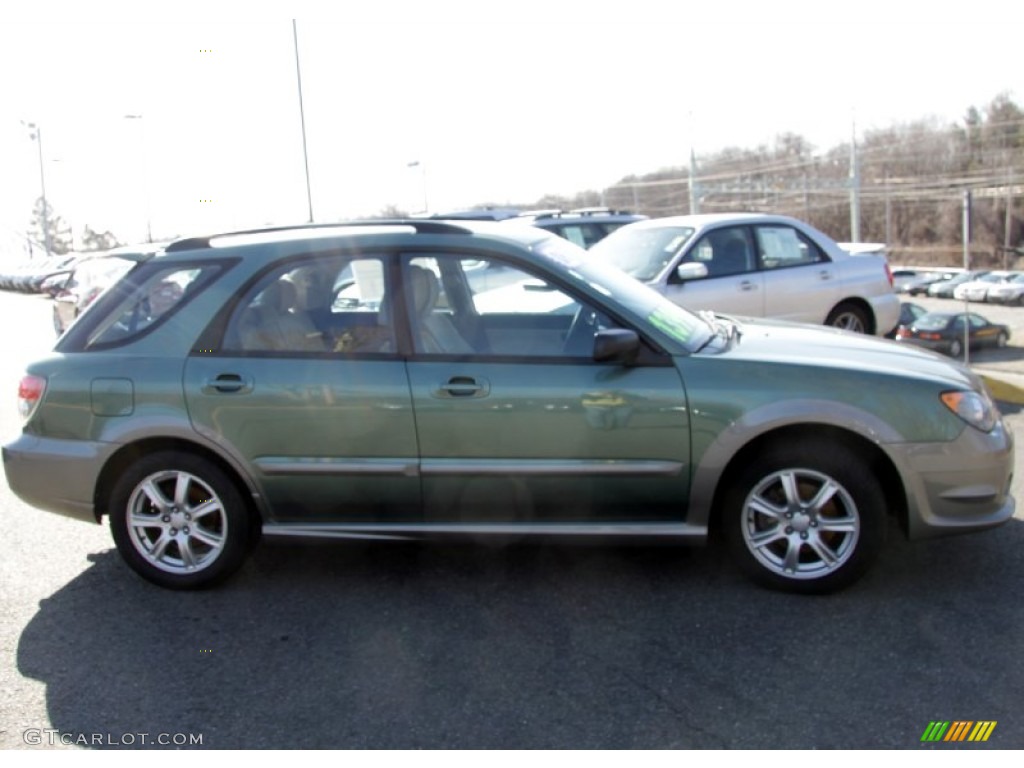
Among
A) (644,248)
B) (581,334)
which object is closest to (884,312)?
(644,248)

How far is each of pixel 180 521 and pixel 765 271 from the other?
6.50 metres

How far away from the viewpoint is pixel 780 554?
4.39 metres

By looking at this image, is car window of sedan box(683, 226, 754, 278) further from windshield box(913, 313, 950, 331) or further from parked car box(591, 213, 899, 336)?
windshield box(913, 313, 950, 331)

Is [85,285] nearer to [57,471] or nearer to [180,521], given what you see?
[57,471]

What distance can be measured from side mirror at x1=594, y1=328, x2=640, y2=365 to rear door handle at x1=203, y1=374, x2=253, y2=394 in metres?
1.60

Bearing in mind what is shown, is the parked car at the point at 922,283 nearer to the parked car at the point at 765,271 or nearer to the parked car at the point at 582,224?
the parked car at the point at 582,224

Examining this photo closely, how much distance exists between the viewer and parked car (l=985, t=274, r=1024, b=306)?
57000 millimetres

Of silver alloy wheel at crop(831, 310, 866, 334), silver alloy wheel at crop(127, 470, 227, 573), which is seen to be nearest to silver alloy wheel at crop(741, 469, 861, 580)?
silver alloy wheel at crop(127, 470, 227, 573)

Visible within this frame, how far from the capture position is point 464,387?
4422mm

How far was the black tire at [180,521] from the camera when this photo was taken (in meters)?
4.62

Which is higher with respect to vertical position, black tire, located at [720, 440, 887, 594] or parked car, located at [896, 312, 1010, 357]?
black tire, located at [720, 440, 887, 594]

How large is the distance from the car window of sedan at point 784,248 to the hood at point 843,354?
4.58 metres

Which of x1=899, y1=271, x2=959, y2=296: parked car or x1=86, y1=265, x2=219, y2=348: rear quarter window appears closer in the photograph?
x1=86, y1=265, x2=219, y2=348: rear quarter window

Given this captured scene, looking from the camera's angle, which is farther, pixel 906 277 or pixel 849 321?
pixel 906 277
